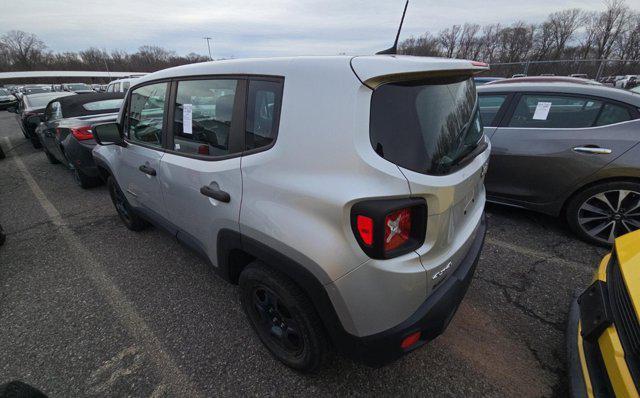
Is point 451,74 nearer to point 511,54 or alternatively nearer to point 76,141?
point 76,141

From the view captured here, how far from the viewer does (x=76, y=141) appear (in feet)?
15.6

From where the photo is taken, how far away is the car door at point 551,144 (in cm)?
283

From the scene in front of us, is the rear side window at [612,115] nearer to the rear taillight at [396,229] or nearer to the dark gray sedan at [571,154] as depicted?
the dark gray sedan at [571,154]

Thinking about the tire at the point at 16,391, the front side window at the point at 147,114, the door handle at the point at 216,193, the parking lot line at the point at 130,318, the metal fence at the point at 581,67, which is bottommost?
the parking lot line at the point at 130,318

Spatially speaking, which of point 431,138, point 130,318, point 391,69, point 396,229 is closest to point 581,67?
point 431,138

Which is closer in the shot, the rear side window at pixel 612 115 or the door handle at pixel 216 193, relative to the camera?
the door handle at pixel 216 193

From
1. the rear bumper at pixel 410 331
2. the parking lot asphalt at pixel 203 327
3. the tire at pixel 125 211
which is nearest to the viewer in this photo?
the rear bumper at pixel 410 331

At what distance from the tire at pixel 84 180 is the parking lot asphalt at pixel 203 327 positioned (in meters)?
1.71

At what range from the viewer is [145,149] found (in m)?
2.57

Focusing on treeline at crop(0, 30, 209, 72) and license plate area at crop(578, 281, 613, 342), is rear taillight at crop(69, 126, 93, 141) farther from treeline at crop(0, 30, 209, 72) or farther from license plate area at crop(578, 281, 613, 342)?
Result: treeline at crop(0, 30, 209, 72)

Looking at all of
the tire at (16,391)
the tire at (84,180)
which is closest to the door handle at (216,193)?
the tire at (16,391)

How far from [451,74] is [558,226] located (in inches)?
116

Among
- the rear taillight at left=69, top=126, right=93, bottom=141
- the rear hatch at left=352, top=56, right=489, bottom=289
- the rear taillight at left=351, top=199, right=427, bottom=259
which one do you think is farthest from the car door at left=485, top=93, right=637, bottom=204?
the rear taillight at left=69, top=126, right=93, bottom=141

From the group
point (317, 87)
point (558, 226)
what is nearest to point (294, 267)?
point (317, 87)
